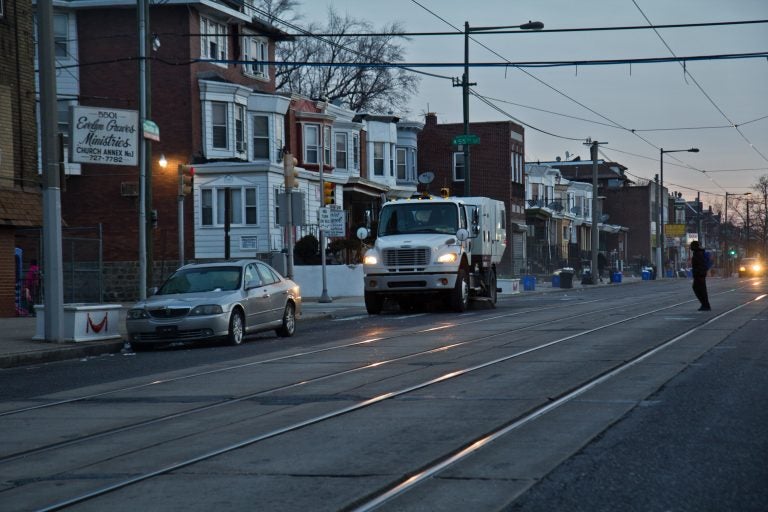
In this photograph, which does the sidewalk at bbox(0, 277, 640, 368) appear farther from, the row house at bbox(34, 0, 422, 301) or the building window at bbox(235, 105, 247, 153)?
the building window at bbox(235, 105, 247, 153)

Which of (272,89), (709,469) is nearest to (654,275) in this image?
(272,89)

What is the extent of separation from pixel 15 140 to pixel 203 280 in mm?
10601

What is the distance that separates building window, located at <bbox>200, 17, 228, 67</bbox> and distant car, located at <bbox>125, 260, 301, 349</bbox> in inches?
965

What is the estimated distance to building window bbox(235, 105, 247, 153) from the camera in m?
44.7

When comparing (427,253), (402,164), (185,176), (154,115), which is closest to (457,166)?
(402,164)

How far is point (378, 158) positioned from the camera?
5884cm

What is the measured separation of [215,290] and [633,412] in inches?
451

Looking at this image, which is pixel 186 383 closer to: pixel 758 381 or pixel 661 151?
pixel 758 381

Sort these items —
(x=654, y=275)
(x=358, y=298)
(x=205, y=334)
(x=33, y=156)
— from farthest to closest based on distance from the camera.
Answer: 1. (x=654, y=275)
2. (x=358, y=298)
3. (x=33, y=156)
4. (x=205, y=334)

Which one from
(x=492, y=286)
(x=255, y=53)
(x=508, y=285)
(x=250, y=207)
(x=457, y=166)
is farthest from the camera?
(x=457, y=166)

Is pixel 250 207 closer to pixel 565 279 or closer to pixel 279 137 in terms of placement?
pixel 279 137

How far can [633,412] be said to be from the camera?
981 cm

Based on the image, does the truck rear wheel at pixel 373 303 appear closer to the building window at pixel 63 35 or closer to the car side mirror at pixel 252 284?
the car side mirror at pixel 252 284

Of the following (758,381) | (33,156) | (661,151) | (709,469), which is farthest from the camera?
(661,151)
